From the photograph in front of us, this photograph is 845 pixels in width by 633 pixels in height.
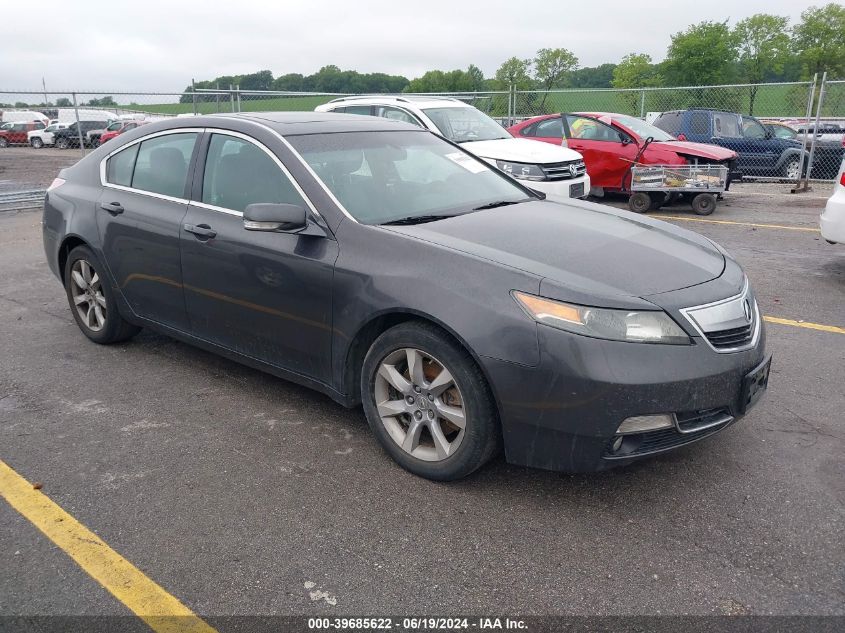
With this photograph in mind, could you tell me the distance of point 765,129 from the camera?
52.4 ft

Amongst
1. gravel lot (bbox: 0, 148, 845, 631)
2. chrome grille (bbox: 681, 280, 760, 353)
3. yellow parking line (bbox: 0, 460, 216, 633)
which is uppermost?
chrome grille (bbox: 681, 280, 760, 353)

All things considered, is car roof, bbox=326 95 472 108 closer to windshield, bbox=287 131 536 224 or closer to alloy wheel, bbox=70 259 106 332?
windshield, bbox=287 131 536 224

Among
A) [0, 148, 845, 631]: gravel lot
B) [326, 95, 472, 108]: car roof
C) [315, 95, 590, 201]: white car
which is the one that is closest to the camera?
[0, 148, 845, 631]: gravel lot

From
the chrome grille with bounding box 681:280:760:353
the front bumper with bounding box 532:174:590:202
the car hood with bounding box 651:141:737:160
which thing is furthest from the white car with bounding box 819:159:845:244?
the car hood with bounding box 651:141:737:160

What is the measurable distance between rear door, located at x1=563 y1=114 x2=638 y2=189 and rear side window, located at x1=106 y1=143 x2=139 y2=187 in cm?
883

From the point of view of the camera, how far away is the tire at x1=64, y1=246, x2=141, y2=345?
197 inches

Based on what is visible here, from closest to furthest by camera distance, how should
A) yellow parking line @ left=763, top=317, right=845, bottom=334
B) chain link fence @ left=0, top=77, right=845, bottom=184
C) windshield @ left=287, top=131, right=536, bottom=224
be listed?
windshield @ left=287, top=131, right=536, bottom=224
yellow parking line @ left=763, top=317, right=845, bottom=334
chain link fence @ left=0, top=77, right=845, bottom=184

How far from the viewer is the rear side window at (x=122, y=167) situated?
485cm

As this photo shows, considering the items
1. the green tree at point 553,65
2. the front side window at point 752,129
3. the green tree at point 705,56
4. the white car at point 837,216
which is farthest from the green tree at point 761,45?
the white car at point 837,216

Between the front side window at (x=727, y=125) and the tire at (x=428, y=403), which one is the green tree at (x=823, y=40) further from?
the tire at (x=428, y=403)

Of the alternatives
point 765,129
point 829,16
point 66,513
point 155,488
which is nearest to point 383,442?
point 155,488

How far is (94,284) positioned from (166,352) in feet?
2.20

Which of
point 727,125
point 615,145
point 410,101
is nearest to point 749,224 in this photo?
point 615,145

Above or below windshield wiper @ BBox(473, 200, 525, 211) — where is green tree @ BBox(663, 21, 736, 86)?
above
